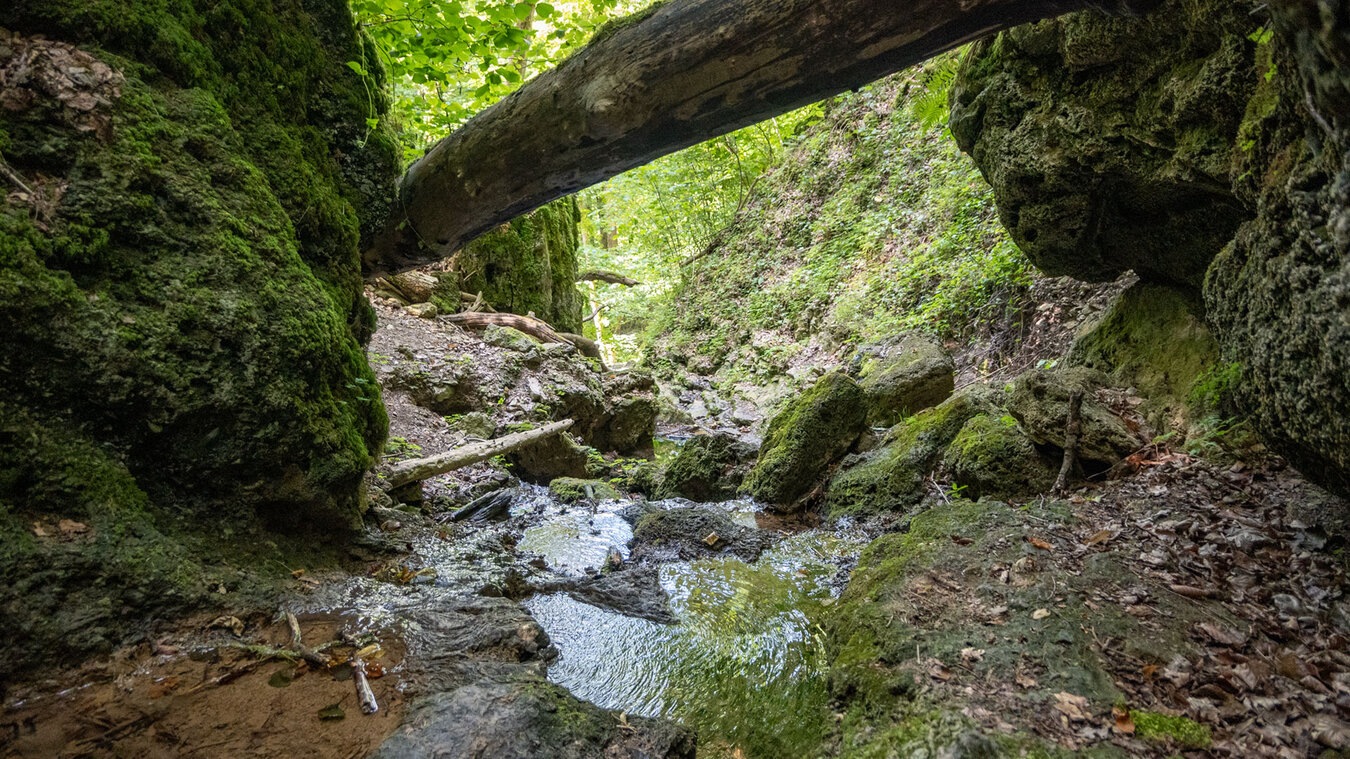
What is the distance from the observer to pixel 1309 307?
185 cm

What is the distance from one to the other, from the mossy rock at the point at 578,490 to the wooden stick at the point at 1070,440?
4246 mm

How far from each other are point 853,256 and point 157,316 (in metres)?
13.3

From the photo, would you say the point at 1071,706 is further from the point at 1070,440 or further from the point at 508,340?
the point at 508,340

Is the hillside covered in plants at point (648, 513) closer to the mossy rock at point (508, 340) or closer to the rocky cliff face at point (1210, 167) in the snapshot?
the rocky cliff face at point (1210, 167)

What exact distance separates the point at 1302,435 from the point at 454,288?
35.7ft

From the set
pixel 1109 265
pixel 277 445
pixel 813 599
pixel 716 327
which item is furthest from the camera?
pixel 716 327

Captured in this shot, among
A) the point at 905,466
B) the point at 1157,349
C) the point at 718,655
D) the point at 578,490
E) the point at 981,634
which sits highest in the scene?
the point at 1157,349

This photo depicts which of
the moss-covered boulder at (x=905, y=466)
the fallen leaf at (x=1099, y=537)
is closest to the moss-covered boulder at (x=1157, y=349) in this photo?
the moss-covered boulder at (x=905, y=466)

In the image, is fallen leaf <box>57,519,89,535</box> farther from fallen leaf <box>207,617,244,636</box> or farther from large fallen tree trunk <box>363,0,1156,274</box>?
large fallen tree trunk <box>363,0,1156,274</box>

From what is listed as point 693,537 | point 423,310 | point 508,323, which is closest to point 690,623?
point 693,537

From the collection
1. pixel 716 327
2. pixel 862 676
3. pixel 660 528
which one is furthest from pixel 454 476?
pixel 716 327

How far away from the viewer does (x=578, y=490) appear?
6.66 metres

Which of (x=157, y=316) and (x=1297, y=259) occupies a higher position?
(x=157, y=316)

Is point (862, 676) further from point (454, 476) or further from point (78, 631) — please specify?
point (454, 476)
